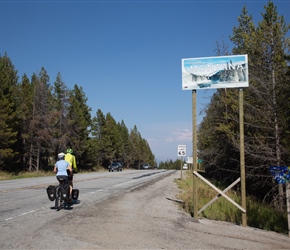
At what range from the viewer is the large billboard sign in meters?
9.54

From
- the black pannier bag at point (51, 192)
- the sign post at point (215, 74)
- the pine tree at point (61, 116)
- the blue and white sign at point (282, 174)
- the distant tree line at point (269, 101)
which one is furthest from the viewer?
the pine tree at point (61, 116)

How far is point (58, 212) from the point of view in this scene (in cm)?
941

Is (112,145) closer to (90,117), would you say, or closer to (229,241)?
(90,117)

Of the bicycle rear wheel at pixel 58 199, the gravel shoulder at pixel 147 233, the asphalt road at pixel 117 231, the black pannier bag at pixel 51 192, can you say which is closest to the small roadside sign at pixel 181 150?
the asphalt road at pixel 117 231

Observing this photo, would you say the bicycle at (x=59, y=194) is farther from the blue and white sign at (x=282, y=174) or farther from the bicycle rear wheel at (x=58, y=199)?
the blue and white sign at (x=282, y=174)

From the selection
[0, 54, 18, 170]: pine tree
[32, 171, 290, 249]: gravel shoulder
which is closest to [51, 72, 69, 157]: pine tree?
[0, 54, 18, 170]: pine tree

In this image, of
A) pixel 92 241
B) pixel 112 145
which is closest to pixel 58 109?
pixel 112 145

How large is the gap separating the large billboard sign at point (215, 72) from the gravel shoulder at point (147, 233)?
13.6 feet

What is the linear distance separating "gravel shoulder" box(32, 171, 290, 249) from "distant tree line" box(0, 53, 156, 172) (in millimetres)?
32484

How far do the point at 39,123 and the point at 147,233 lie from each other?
41.9 metres

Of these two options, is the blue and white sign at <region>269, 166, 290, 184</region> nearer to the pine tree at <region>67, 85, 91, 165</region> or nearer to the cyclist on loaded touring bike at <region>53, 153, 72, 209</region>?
the cyclist on loaded touring bike at <region>53, 153, 72, 209</region>

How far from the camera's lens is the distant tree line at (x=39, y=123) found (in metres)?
40.3

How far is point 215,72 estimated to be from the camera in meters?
9.71

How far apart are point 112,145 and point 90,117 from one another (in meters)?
17.6
